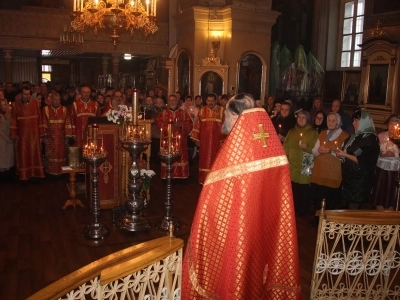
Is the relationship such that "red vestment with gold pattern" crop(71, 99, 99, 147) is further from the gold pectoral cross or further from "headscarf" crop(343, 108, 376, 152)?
the gold pectoral cross

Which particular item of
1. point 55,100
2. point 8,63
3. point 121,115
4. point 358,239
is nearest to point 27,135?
point 55,100

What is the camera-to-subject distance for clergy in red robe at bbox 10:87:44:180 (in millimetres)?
7555

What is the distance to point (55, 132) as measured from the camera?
7836 mm

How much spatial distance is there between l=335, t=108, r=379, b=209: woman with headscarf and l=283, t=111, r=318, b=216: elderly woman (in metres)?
0.51

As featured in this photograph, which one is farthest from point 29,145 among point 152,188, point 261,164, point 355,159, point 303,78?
point 303,78

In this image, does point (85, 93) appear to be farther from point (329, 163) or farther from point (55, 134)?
point (329, 163)


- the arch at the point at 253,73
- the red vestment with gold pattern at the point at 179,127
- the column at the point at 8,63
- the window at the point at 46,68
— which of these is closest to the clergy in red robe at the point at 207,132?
the red vestment with gold pattern at the point at 179,127

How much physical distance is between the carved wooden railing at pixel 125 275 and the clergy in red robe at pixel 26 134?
242 inches

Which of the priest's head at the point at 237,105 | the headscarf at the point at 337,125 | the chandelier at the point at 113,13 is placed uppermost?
the chandelier at the point at 113,13

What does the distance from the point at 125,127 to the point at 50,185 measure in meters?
3.11

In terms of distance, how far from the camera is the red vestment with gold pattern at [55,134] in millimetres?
7770

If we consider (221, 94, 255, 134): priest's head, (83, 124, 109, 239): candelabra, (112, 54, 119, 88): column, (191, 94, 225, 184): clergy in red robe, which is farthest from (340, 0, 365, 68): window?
(221, 94, 255, 134): priest's head

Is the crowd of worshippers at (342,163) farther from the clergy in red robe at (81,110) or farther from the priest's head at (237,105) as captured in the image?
the clergy in red robe at (81,110)

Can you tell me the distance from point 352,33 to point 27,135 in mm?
11485
